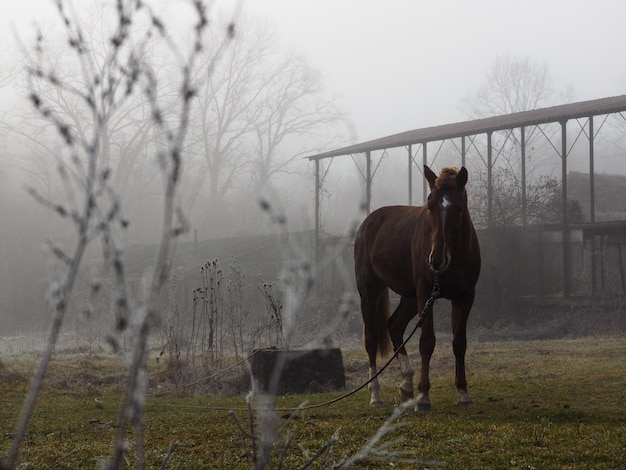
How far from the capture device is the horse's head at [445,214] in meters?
6.49

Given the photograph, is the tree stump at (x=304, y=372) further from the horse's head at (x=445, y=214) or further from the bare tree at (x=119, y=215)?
the bare tree at (x=119, y=215)

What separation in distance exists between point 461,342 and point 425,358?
47cm

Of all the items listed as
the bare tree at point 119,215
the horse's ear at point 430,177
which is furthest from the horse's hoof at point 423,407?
the bare tree at point 119,215

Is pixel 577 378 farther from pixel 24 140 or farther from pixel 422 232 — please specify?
pixel 24 140

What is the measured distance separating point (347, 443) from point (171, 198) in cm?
428

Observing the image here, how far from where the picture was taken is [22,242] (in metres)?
44.5

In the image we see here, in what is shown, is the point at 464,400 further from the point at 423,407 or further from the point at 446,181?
the point at 446,181

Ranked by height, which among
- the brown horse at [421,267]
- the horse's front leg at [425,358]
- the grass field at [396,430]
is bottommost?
the grass field at [396,430]

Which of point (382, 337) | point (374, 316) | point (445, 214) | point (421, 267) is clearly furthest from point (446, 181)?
point (382, 337)

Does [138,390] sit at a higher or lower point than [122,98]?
lower

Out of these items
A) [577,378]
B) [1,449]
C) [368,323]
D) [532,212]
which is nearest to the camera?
[1,449]

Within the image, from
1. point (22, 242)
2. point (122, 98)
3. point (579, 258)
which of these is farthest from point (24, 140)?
point (122, 98)

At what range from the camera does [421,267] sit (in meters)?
7.31

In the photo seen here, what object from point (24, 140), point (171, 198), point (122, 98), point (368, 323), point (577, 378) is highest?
point (24, 140)
